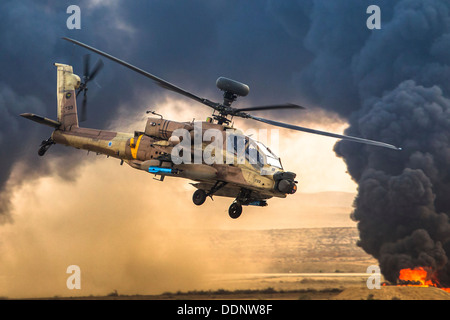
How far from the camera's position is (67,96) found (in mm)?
38125

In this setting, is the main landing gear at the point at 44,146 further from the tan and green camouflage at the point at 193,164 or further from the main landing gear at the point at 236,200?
the main landing gear at the point at 236,200

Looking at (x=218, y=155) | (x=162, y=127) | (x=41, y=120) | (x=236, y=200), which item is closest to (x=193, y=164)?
(x=218, y=155)

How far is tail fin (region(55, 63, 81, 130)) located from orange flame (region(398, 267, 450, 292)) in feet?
131

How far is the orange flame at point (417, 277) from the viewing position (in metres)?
59.1

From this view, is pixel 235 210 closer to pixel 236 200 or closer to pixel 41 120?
pixel 236 200

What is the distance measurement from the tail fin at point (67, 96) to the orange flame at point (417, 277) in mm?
39959

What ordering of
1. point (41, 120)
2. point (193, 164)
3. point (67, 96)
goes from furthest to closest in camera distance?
point (67, 96) < point (41, 120) < point (193, 164)

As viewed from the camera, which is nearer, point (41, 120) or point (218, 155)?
point (218, 155)

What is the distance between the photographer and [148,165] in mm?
30484

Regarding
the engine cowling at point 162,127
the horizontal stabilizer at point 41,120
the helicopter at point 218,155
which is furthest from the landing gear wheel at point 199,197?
the horizontal stabilizer at point 41,120

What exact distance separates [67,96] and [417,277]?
136 ft

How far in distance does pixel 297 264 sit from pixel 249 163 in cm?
3728
